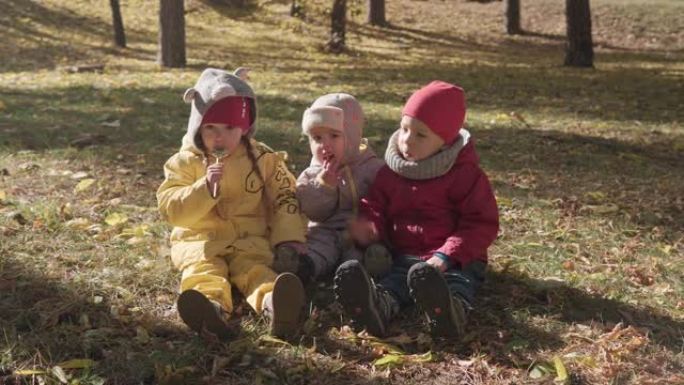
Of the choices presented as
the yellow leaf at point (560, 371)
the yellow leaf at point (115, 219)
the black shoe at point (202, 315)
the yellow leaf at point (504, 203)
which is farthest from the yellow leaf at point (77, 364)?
the yellow leaf at point (504, 203)

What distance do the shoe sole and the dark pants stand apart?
20.1 inches

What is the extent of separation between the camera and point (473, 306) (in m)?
3.59

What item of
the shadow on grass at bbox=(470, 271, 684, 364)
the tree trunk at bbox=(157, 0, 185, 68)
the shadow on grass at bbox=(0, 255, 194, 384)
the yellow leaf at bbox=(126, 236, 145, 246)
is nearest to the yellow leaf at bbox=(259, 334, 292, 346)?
the shadow on grass at bbox=(0, 255, 194, 384)

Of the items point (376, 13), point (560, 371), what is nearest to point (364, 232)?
point (560, 371)

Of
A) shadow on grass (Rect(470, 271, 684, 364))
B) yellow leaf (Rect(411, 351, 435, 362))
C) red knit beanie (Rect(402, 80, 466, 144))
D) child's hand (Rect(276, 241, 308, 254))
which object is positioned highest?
red knit beanie (Rect(402, 80, 466, 144))

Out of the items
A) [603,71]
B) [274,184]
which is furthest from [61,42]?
[274,184]

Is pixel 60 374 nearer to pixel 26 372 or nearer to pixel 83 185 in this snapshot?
pixel 26 372

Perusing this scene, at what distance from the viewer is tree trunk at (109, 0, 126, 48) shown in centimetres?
1617

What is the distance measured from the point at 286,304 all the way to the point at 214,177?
70cm

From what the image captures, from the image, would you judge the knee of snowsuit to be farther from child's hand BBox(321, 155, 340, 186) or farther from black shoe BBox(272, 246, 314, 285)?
child's hand BBox(321, 155, 340, 186)

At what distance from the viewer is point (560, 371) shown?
9.55ft

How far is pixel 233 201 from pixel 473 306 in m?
1.23

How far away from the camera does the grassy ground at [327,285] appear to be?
2.99m

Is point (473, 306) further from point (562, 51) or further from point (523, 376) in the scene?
point (562, 51)
